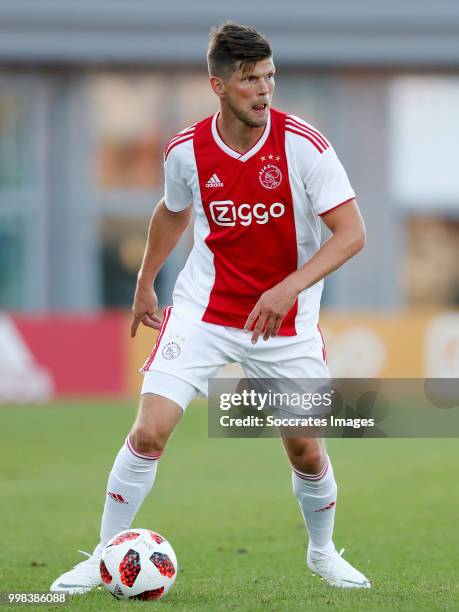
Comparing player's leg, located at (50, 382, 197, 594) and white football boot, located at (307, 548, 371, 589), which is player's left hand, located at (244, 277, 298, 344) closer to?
player's leg, located at (50, 382, 197, 594)

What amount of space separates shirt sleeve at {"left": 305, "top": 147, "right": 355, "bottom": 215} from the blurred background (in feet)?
59.5

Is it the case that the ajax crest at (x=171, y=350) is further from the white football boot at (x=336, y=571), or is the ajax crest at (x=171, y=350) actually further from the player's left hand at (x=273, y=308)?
the white football boot at (x=336, y=571)

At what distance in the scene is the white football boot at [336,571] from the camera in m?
5.84

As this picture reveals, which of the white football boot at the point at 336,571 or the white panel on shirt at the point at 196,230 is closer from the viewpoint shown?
the white panel on shirt at the point at 196,230

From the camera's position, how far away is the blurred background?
23562 mm

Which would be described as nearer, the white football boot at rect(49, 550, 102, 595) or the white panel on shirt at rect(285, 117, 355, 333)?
the white panel on shirt at rect(285, 117, 355, 333)

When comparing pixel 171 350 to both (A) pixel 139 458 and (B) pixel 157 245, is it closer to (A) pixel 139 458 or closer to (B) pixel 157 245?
(A) pixel 139 458

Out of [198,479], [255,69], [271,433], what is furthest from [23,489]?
[255,69]

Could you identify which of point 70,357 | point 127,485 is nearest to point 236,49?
point 127,485

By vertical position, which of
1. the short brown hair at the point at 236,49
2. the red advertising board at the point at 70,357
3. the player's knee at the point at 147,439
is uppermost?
the short brown hair at the point at 236,49

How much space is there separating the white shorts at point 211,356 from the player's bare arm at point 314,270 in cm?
29

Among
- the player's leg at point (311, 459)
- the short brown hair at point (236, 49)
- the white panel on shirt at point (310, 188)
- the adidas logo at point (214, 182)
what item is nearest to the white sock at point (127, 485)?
the player's leg at point (311, 459)

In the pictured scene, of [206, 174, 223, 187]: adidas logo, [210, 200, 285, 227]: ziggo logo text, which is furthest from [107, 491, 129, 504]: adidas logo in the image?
[206, 174, 223, 187]: adidas logo

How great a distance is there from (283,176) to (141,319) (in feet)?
3.51
